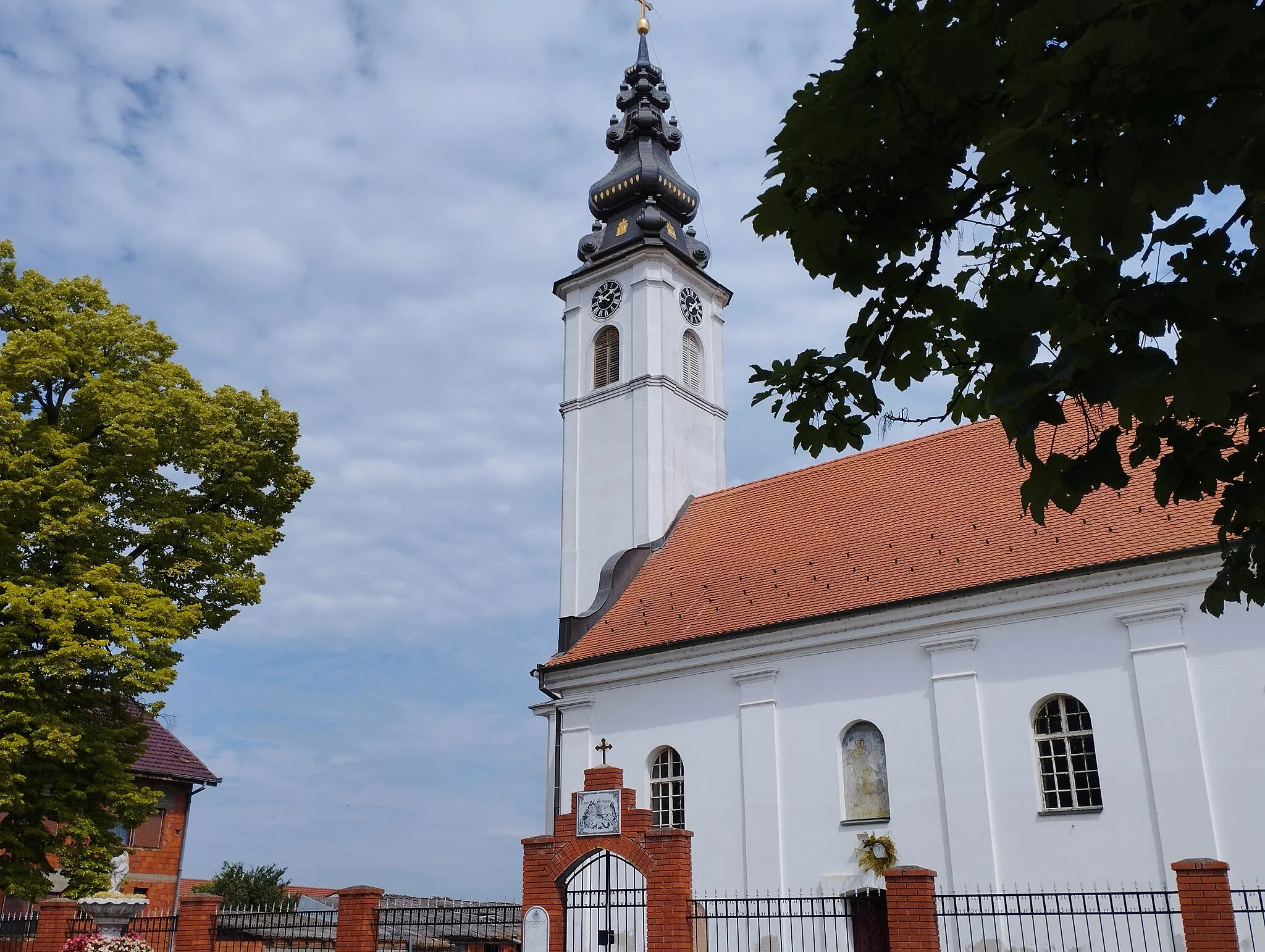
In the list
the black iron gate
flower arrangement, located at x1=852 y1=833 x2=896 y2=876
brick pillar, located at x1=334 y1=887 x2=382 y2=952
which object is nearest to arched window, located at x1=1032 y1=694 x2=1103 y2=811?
flower arrangement, located at x1=852 y1=833 x2=896 y2=876

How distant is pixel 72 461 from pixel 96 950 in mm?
5955

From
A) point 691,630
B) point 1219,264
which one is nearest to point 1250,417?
point 1219,264

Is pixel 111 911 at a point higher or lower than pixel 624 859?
lower

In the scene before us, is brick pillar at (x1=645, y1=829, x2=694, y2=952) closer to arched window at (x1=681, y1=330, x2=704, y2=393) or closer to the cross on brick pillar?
the cross on brick pillar

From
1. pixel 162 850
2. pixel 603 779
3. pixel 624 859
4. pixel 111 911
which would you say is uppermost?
pixel 162 850

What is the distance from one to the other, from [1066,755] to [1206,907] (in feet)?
21.8

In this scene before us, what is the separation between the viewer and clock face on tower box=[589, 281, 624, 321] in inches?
1123

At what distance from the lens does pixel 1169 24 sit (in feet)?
10.6

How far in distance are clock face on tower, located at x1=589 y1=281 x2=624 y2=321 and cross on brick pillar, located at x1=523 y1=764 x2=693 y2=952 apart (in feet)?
56.0

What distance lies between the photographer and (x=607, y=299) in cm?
2873

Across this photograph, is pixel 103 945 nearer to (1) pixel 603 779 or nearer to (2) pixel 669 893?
(1) pixel 603 779

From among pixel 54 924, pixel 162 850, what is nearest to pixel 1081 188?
pixel 54 924

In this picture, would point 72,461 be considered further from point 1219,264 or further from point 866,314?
point 1219,264

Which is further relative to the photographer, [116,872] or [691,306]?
[691,306]
